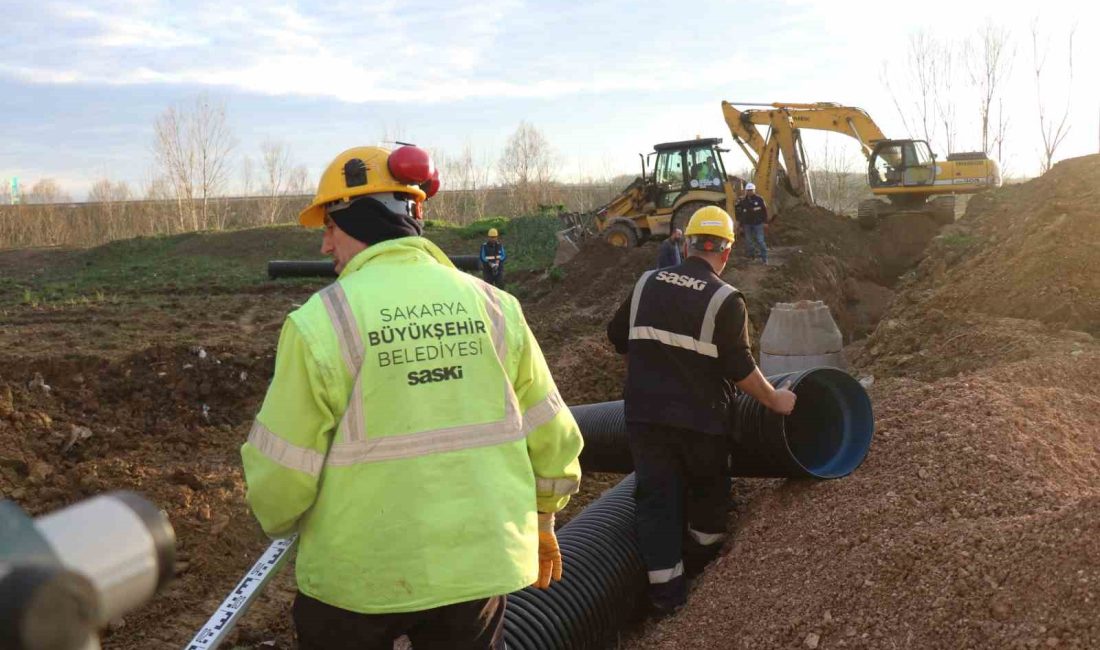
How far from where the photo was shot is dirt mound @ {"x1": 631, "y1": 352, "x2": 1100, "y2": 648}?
10.0 feet

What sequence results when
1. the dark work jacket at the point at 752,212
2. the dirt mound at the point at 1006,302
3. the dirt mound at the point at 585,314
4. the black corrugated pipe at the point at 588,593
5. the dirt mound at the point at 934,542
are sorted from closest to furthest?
the dirt mound at the point at 934,542 < the black corrugated pipe at the point at 588,593 < the dirt mound at the point at 1006,302 < the dirt mound at the point at 585,314 < the dark work jacket at the point at 752,212

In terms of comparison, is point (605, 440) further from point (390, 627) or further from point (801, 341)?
point (390, 627)

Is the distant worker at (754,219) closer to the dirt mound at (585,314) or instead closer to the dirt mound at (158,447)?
the dirt mound at (585,314)

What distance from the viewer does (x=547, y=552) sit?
100 inches

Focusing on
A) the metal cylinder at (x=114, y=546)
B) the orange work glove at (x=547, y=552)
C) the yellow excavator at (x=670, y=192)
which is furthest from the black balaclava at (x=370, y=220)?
the yellow excavator at (x=670, y=192)

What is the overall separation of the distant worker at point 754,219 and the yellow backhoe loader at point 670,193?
7.40 ft

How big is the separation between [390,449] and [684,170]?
1694 centimetres

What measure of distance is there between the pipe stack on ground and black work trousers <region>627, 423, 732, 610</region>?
3680 millimetres

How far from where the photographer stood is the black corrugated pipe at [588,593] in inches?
139

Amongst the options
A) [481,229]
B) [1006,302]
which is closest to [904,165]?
[1006,302]

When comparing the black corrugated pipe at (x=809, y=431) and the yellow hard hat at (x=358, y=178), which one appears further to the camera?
the black corrugated pipe at (x=809, y=431)

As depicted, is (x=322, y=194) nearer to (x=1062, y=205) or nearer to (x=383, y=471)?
(x=383, y=471)

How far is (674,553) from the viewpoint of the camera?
419 cm

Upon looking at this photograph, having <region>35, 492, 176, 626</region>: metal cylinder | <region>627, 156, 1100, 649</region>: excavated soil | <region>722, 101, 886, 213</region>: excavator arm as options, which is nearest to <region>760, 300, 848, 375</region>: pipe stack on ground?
<region>627, 156, 1100, 649</region>: excavated soil
